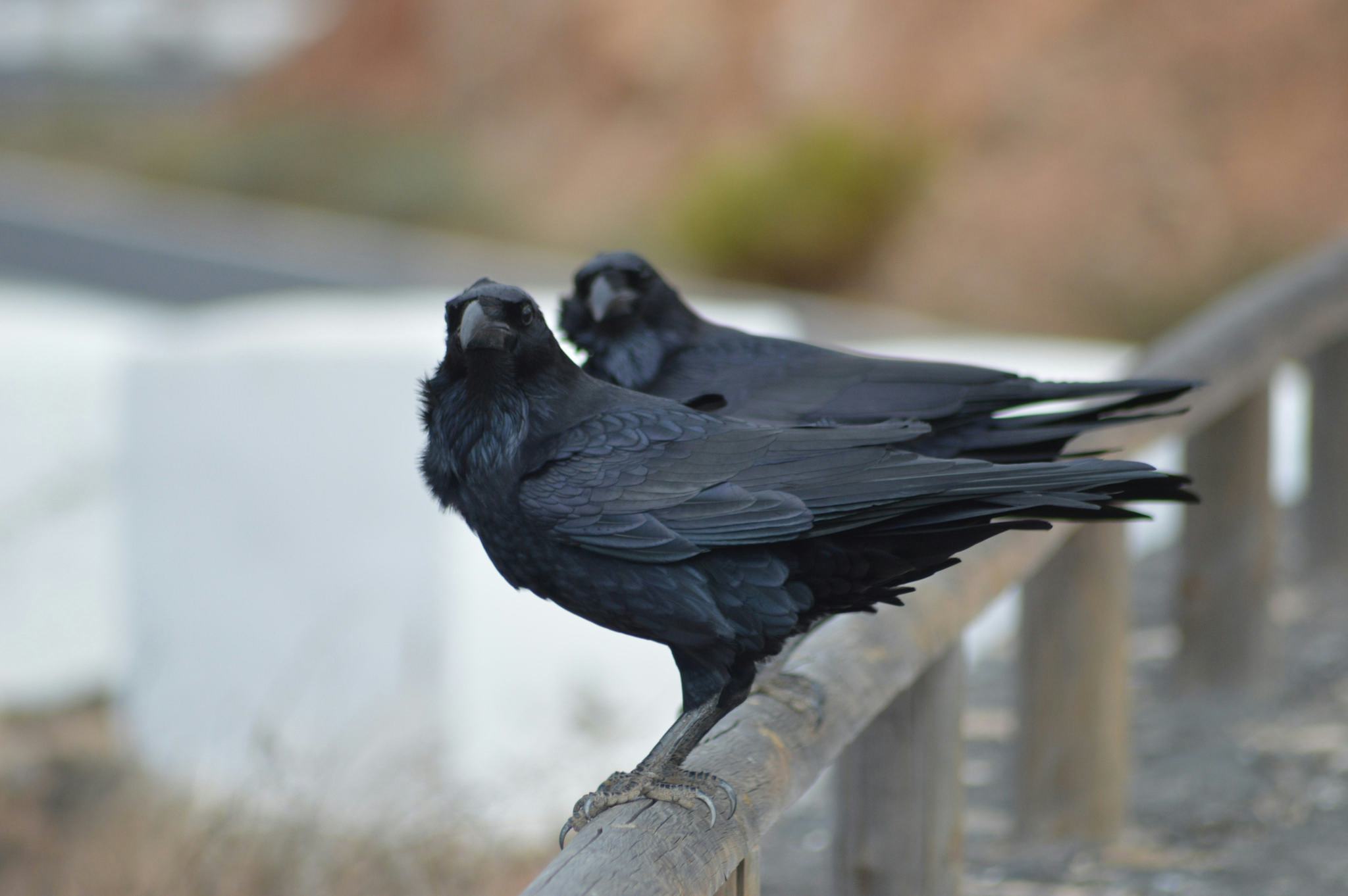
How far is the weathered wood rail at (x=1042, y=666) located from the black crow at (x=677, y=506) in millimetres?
210

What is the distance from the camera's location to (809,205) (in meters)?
15.6

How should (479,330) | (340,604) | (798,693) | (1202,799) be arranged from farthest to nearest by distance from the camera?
(340,604) < (1202,799) < (798,693) < (479,330)

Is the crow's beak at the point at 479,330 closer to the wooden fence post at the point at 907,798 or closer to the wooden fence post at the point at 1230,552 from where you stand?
the wooden fence post at the point at 907,798

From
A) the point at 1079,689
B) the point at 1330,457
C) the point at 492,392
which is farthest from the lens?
the point at 1330,457

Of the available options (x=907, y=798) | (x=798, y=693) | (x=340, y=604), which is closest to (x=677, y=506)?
(x=798, y=693)

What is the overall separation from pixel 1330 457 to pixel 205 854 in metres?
3.79

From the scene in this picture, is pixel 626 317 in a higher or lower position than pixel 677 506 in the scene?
higher

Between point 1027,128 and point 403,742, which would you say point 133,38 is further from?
point 403,742

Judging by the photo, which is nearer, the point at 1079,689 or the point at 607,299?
the point at 607,299

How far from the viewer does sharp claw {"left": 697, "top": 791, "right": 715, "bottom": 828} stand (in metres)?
1.82

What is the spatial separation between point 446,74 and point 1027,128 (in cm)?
1184

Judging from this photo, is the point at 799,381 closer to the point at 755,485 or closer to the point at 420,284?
the point at 755,485

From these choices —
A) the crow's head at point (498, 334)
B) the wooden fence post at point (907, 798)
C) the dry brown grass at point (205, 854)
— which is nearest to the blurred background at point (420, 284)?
the dry brown grass at point (205, 854)

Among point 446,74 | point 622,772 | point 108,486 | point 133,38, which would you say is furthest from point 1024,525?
point 133,38
